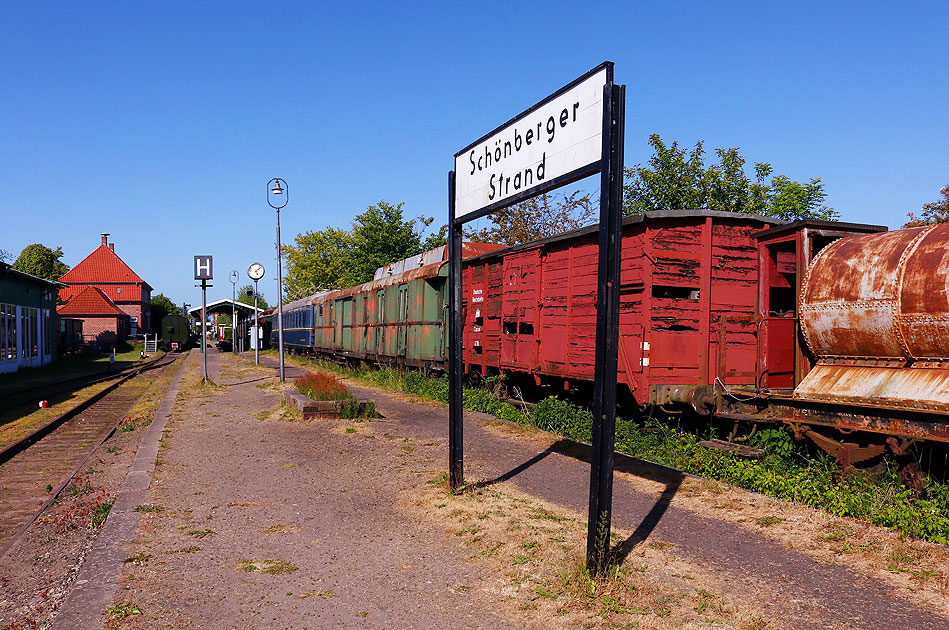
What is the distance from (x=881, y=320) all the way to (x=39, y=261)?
75.1 m

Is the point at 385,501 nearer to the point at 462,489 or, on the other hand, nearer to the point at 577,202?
the point at 462,489

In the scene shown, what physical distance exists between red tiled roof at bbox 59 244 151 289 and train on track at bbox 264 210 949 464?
251 ft

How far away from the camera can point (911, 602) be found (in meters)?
4.12

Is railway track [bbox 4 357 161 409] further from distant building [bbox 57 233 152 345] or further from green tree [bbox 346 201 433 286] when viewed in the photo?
distant building [bbox 57 233 152 345]

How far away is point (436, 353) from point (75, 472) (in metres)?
8.84

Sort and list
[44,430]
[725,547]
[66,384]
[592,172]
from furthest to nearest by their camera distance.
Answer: [66,384] → [44,430] → [725,547] → [592,172]

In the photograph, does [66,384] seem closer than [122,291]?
Yes

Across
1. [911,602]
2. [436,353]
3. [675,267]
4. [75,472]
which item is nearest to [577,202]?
[436,353]

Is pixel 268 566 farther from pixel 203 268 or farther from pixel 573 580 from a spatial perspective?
pixel 203 268

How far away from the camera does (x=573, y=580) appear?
440 cm

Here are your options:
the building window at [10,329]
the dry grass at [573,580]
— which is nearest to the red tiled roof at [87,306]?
the building window at [10,329]

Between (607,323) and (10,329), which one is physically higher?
(607,323)

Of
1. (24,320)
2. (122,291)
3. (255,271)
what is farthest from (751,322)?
(122,291)

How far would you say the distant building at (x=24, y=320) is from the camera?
83.9 ft
